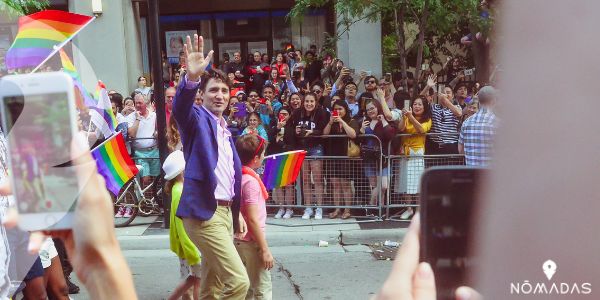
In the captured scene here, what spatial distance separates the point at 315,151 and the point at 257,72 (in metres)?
4.72

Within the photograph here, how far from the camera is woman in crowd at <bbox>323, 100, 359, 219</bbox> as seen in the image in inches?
308

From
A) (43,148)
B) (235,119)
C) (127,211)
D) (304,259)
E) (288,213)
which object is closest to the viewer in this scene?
(43,148)

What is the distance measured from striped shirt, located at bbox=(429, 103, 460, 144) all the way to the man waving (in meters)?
4.08

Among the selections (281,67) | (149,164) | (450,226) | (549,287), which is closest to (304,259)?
(149,164)

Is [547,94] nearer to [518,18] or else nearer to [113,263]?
[518,18]

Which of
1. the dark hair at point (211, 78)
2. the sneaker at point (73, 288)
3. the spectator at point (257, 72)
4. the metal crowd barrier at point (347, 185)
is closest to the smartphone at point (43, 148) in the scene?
the dark hair at point (211, 78)

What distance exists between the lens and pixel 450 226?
2.03ft

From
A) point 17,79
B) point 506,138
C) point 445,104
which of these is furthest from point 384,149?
point 506,138

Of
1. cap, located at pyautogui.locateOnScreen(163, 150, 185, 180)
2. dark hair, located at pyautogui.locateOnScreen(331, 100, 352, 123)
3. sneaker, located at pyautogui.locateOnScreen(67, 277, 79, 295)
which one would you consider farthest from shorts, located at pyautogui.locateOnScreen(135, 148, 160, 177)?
cap, located at pyautogui.locateOnScreen(163, 150, 185, 180)

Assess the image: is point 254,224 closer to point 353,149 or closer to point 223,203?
point 223,203

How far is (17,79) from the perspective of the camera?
1020mm

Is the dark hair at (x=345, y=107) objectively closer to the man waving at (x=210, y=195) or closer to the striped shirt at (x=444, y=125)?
the striped shirt at (x=444, y=125)

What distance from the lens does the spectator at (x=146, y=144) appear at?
8.16 m

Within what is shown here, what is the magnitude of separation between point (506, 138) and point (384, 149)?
738cm
